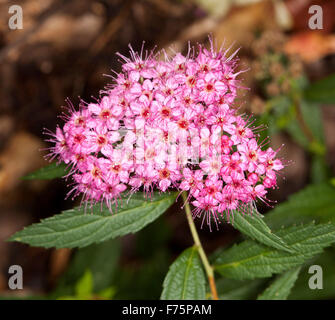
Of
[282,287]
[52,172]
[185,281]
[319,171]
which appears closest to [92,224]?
[52,172]

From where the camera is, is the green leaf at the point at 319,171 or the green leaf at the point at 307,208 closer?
the green leaf at the point at 307,208

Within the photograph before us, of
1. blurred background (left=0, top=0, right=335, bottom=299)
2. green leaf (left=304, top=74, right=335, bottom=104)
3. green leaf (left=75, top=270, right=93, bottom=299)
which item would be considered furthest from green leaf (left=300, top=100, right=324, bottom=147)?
green leaf (left=75, top=270, right=93, bottom=299)

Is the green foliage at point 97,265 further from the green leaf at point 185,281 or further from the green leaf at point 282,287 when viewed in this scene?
the green leaf at point 282,287

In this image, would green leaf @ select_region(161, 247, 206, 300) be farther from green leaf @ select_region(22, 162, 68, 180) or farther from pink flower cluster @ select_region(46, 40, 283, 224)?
green leaf @ select_region(22, 162, 68, 180)

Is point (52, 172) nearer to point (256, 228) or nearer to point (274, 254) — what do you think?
point (256, 228)

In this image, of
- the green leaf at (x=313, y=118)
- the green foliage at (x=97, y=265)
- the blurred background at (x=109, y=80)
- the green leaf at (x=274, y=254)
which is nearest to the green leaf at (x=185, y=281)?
the green leaf at (x=274, y=254)
